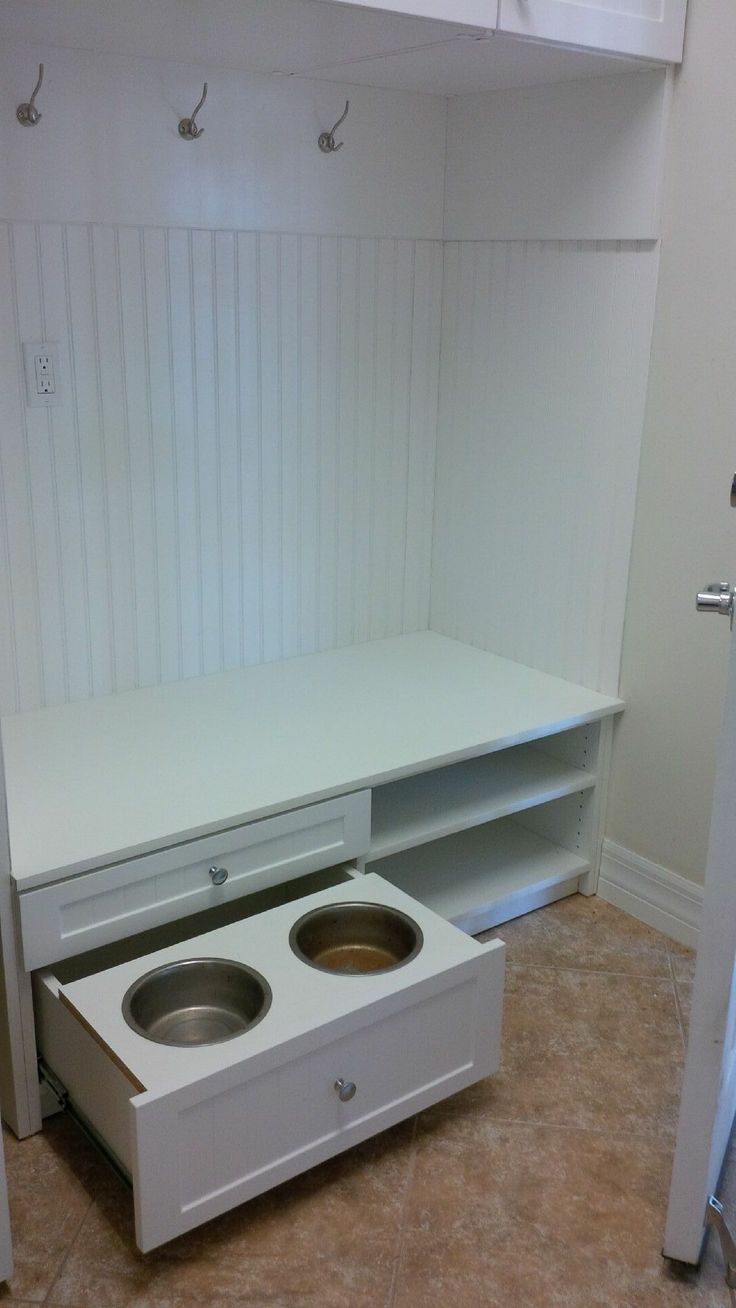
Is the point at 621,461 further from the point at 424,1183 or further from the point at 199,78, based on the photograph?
the point at 424,1183

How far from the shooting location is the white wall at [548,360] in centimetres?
220

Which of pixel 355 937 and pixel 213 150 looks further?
pixel 213 150

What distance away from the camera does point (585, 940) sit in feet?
7.79

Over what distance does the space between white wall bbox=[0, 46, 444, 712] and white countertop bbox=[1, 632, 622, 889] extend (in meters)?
0.11

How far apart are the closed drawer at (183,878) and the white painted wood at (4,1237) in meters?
0.31

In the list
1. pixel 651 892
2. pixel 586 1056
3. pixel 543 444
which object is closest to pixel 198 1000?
pixel 586 1056

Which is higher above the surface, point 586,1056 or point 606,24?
point 606,24

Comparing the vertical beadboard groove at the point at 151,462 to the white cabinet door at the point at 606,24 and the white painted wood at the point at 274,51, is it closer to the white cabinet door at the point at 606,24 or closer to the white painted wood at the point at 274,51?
the white painted wood at the point at 274,51

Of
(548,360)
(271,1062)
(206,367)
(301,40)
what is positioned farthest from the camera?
(548,360)

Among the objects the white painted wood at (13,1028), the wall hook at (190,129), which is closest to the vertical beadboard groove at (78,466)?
the wall hook at (190,129)

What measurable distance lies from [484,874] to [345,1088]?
84 centimetres

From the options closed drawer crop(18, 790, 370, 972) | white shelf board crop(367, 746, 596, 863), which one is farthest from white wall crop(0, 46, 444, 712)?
closed drawer crop(18, 790, 370, 972)

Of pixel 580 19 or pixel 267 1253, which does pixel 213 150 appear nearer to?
pixel 580 19

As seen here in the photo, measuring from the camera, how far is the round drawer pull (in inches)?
64.5
